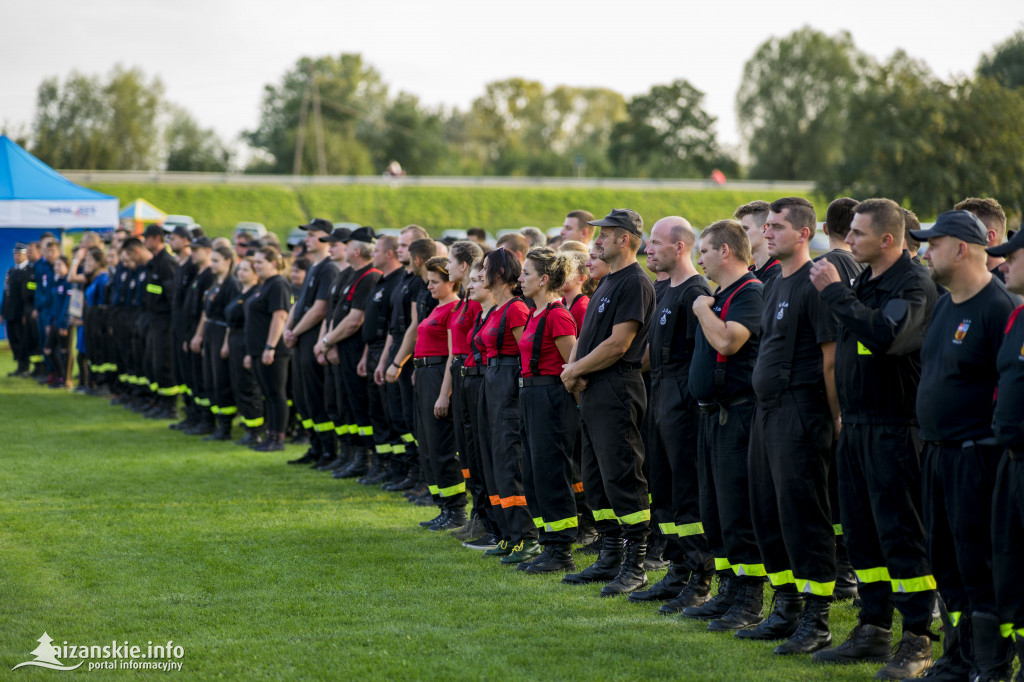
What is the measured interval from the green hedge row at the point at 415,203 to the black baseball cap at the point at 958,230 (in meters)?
45.2

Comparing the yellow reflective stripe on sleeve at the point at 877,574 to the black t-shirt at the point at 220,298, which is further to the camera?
the black t-shirt at the point at 220,298

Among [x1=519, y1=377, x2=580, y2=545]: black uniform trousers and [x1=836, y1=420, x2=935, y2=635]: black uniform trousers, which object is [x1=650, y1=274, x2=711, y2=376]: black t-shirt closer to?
[x1=519, y1=377, x2=580, y2=545]: black uniform trousers

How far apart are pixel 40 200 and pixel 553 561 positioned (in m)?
14.5

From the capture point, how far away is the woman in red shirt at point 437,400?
8.88 m

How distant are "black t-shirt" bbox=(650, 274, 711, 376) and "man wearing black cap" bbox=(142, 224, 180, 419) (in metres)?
11.0

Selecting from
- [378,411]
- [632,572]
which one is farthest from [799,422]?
[378,411]

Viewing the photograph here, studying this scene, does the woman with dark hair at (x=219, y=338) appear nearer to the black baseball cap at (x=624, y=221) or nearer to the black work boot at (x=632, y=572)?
the black baseball cap at (x=624, y=221)

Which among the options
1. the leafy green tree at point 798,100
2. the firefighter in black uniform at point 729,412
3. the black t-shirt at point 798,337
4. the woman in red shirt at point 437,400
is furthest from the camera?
the leafy green tree at point 798,100

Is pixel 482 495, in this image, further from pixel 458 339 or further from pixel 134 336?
pixel 134 336

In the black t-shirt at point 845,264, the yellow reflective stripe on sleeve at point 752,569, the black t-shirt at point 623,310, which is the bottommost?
the yellow reflective stripe on sleeve at point 752,569

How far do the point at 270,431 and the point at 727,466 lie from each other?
8.44 m

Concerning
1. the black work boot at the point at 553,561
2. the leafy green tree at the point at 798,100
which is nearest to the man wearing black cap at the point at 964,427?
the black work boot at the point at 553,561

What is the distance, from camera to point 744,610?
601 cm

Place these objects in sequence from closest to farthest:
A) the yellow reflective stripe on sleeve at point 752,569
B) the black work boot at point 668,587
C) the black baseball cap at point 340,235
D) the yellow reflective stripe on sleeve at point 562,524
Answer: the yellow reflective stripe on sleeve at point 752,569, the black work boot at point 668,587, the yellow reflective stripe on sleeve at point 562,524, the black baseball cap at point 340,235
